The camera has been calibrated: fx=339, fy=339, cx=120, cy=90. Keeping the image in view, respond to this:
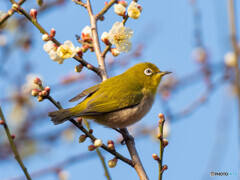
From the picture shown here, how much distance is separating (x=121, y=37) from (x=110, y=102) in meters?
0.98

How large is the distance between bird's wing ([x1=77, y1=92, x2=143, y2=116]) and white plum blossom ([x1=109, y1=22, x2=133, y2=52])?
2.38 ft

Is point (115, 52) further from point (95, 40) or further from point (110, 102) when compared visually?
point (110, 102)

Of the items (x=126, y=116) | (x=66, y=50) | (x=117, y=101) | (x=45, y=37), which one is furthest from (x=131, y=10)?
(x=126, y=116)

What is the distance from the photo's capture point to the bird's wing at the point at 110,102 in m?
4.58

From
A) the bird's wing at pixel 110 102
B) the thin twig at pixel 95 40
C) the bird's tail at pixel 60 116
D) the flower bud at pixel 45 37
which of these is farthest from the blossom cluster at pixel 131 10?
the bird's tail at pixel 60 116

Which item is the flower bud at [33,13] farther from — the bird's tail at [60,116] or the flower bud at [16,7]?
the bird's tail at [60,116]

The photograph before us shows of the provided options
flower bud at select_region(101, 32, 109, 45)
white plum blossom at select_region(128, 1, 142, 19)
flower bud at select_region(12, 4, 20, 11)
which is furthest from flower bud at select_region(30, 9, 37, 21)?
white plum blossom at select_region(128, 1, 142, 19)

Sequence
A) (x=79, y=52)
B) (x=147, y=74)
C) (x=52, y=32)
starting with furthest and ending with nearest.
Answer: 1. (x=147, y=74)
2. (x=79, y=52)
3. (x=52, y=32)

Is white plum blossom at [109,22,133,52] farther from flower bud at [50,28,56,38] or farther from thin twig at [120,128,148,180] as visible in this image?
thin twig at [120,128,148,180]

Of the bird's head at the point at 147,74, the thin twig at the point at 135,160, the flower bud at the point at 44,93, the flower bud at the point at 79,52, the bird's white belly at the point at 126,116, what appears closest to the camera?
the flower bud at the point at 44,93

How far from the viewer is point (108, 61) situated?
765 centimetres

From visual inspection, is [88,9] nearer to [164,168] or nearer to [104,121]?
[104,121]

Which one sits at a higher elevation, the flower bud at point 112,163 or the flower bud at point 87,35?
the flower bud at point 87,35

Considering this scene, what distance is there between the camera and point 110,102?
192 inches
